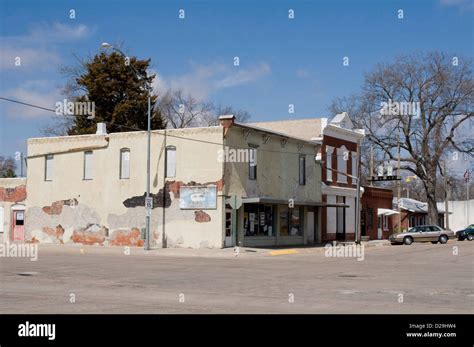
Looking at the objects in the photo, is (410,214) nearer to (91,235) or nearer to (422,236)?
(422,236)

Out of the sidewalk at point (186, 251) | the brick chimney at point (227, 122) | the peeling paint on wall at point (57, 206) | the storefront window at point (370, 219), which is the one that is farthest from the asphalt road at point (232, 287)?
the storefront window at point (370, 219)

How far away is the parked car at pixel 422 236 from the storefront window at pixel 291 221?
30.1 ft

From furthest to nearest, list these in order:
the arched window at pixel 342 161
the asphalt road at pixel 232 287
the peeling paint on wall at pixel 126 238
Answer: the arched window at pixel 342 161, the peeling paint on wall at pixel 126 238, the asphalt road at pixel 232 287

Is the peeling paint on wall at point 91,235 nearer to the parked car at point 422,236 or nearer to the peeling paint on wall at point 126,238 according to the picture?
the peeling paint on wall at point 126,238

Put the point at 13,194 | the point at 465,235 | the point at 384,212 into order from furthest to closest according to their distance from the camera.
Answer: the point at 465,235 → the point at 384,212 → the point at 13,194

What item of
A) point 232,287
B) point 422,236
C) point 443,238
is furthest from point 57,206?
point 443,238

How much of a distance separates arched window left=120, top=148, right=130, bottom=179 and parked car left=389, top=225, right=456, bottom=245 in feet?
69.2

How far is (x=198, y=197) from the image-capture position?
115 feet

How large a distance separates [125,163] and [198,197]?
576cm

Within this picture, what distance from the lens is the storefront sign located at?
113ft

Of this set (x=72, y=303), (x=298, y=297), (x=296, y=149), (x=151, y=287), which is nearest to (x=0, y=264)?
(x=151, y=287)

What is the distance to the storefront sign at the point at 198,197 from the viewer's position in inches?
1359

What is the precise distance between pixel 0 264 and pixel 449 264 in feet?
57.3

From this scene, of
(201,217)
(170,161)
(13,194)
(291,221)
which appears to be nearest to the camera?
(201,217)
